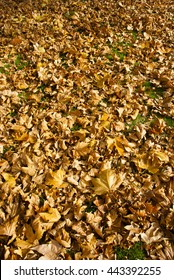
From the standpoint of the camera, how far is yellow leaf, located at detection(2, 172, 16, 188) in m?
2.99

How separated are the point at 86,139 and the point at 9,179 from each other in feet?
3.23

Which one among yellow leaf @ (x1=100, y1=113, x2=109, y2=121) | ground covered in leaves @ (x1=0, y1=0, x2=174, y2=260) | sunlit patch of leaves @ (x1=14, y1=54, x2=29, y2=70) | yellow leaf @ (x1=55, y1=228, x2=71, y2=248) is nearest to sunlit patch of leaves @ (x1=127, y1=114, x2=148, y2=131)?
ground covered in leaves @ (x1=0, y1=0, x2=174, y2=260)

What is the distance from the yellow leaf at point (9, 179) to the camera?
2.99m

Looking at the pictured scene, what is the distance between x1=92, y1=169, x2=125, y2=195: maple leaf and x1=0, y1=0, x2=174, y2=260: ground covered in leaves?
11 millimetres

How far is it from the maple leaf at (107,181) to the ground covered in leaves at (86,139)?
1cm

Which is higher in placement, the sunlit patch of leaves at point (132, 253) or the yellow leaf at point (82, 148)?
the yellow leaf at point (82, 148)

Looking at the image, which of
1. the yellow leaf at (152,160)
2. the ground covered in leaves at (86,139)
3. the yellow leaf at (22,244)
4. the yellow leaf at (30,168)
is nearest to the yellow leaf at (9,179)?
the ground covered in leaves at (86,139)

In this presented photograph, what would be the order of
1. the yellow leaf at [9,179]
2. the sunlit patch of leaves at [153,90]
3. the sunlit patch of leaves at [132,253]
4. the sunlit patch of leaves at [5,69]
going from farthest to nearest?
1. the sunlit patch of leaves at [5,69]
2. the sunlit patch of leaves at [153,90]
3. the yellow leaf at [9,179]
4. the sunlit patch of leaves at [132,253]

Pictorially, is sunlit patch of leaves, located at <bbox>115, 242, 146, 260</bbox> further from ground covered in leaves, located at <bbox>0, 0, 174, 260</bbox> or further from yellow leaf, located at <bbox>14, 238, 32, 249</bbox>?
yellow leaf, located at <bbox>14, 238, 32, 249</bbox>

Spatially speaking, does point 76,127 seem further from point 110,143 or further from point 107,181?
point 107,181

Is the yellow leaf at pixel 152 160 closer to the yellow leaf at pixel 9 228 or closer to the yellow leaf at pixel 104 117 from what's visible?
the yellow leaf at pixel 104 117

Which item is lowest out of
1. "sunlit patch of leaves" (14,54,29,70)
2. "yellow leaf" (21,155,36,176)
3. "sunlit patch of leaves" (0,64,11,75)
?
"yellow leaf" (21,155,36,176)
